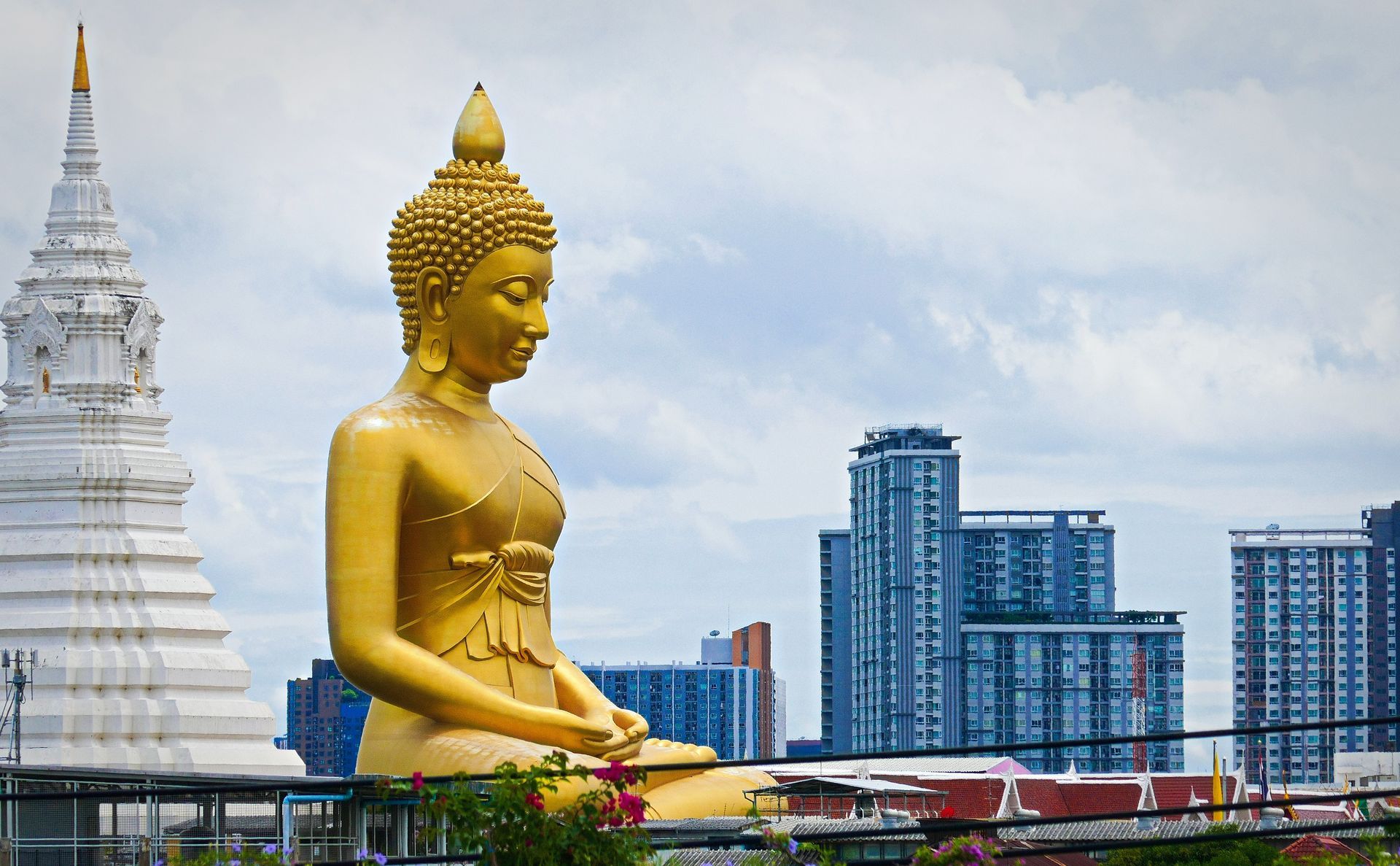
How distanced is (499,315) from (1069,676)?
245ft

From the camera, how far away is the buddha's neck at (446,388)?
13430mm

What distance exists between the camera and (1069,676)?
86125 millimetres

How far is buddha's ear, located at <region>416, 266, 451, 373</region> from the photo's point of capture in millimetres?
13297

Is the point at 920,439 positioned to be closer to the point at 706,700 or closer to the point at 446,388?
the point at 706,700

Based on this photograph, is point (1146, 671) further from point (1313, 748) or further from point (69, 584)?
point (69, 584)

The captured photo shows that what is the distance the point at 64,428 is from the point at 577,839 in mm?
35682

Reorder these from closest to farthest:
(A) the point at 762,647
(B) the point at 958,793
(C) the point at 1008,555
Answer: (B) the point at 958,793 → (C) the point at 1008,555 → (A) the point at 762,647

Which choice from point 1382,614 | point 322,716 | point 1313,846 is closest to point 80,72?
point 1313,846

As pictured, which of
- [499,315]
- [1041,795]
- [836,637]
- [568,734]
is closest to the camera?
[568,734]

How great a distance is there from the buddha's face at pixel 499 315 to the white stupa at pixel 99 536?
89.7 feet

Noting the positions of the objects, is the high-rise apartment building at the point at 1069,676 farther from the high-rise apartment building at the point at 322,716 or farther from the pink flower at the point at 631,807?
the pink flower at the point at 631,807

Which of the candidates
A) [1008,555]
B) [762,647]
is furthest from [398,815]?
[762,647]

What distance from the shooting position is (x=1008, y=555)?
9081 cm

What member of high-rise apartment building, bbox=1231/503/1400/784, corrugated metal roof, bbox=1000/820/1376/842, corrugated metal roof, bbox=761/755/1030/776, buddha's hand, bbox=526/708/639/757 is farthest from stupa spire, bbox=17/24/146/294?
high-rise apartment building, bbox=1231/503/1400/784
